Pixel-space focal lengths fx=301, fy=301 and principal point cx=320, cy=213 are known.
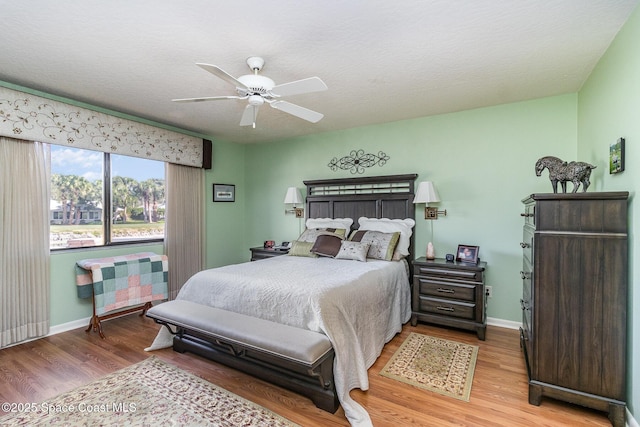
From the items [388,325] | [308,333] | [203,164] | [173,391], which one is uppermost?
[203,164]

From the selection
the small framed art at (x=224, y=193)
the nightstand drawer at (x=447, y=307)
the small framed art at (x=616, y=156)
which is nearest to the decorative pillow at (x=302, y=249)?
the nightstand drawer at (x=447, y=307)

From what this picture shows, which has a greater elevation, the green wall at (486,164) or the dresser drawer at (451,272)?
the green wall at (486,164)

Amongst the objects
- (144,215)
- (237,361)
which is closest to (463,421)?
(237,361)

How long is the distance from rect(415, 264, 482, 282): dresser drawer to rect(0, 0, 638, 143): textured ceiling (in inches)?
71.7

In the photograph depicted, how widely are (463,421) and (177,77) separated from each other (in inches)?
135

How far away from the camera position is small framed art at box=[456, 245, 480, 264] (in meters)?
3.38

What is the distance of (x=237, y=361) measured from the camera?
2393 mm

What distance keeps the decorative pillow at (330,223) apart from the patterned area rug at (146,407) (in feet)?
8.14

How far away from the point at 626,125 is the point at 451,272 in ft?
6.05

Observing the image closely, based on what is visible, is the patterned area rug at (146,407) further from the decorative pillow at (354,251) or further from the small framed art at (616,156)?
the small framed art at (616,156)

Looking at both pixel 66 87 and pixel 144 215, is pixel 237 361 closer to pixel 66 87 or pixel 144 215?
pixel 144 215

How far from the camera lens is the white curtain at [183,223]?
4.30 m

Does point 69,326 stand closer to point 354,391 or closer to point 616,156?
point 354,391

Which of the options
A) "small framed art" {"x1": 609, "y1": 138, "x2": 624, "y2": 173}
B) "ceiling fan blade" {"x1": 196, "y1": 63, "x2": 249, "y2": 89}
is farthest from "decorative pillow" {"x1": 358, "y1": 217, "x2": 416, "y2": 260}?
"ceiling fan blade" {"x1": 196, "y1": 63, "x2": 249, "y2": 89}
